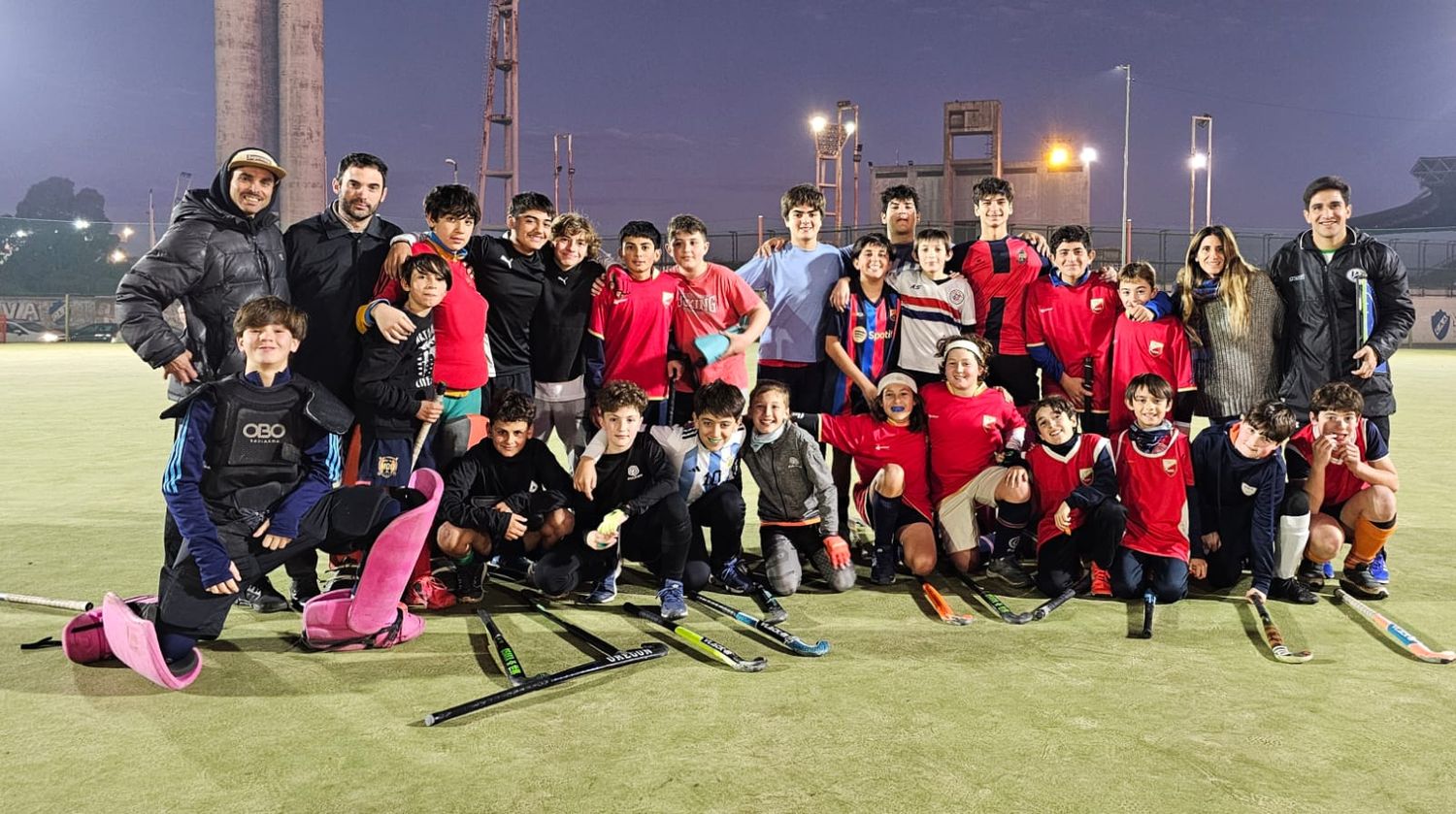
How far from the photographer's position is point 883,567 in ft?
17.7

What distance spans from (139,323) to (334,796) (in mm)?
2998

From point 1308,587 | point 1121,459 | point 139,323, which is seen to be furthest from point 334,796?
point 1308,587

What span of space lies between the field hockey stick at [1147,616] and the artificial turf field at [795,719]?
54mm

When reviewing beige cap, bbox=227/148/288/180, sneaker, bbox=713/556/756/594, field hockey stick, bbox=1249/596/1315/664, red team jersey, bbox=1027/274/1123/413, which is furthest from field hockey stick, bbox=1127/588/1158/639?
beige cap, bbox=227/148/288/180

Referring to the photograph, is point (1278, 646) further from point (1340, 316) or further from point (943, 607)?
point (1340, 316)

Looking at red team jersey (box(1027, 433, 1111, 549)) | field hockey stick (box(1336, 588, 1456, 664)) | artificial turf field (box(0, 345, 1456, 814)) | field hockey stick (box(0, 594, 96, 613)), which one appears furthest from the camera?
red team jersey (box(1027, 433, 1111, 549))

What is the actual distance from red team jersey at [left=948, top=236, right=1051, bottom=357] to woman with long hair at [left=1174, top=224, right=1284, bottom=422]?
0.96 m

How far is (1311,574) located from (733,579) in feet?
10.5

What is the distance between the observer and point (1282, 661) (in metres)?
4.04

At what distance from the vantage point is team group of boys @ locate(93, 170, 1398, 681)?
16.1 feet

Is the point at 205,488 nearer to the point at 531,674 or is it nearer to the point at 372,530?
the point at 372,530

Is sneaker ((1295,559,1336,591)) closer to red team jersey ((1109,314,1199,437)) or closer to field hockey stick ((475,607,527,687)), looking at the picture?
red team jersey ((1109,314,1199,437))

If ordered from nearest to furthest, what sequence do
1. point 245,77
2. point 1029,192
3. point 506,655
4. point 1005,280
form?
point 506,655 < point 1005,280 < point 245,77 < point 1029,192

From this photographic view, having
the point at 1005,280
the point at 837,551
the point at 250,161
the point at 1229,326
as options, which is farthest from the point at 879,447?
the point at 250,161
